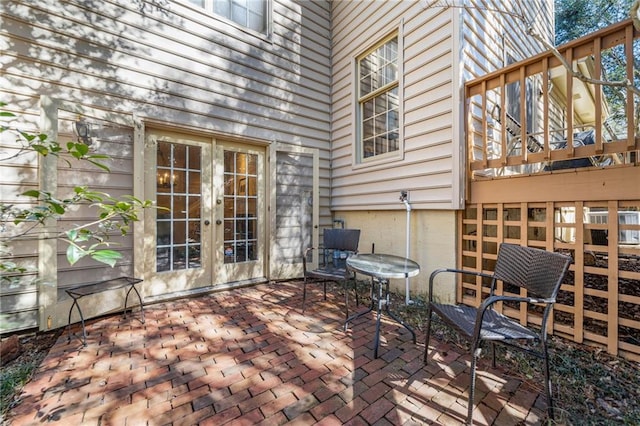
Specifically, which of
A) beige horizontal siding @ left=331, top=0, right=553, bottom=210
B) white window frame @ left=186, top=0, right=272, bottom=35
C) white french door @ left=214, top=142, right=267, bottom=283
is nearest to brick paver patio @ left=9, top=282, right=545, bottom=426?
white french door @ left=214, top=142, right=267, bottom=283

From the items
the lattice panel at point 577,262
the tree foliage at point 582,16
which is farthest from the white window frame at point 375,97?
the tree foliage at point 582,16

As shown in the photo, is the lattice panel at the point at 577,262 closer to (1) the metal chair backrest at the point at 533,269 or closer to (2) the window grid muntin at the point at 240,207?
(1) the metal chair backrest at the point at 533,269

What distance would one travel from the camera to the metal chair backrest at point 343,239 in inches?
134

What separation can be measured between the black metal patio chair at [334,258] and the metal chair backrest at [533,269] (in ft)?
4.52

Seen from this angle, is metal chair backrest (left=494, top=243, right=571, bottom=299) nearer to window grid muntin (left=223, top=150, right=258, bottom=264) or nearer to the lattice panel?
the lattice panel

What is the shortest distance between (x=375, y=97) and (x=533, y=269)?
3.32m

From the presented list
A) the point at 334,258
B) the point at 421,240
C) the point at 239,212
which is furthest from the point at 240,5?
Answer: the point at 421,240

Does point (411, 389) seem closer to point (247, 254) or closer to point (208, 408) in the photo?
point (208, 408)

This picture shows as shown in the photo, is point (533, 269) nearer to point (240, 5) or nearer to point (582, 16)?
point (240, 5)

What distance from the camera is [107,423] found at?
153 centimetres

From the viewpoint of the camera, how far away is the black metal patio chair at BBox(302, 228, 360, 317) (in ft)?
9.58

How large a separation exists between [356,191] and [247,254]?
1.96m

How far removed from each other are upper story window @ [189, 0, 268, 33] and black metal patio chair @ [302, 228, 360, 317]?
10.9 feet

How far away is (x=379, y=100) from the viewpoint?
13.8 feet
